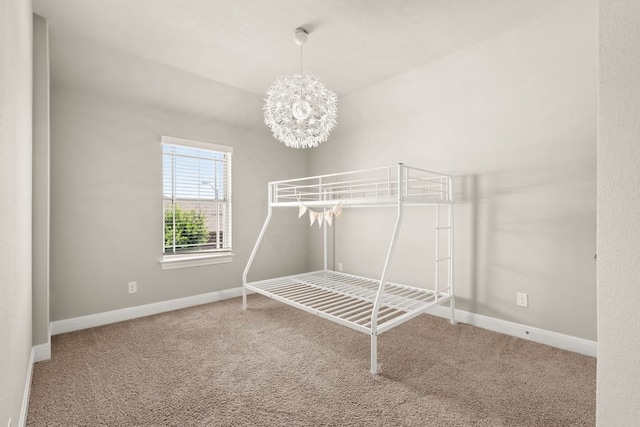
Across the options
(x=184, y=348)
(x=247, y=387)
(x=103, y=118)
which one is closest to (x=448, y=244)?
(x=247, y=387)

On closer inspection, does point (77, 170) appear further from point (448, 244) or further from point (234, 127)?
point (448, 244)

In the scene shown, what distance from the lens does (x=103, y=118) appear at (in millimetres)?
2883

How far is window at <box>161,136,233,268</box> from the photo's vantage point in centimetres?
336

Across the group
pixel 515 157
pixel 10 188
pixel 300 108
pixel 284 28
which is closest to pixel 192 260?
pixel 300 108

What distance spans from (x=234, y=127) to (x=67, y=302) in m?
2.47

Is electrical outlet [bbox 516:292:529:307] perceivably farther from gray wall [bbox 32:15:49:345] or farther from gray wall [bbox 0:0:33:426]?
gray wall [bbox 32:15:49:345]

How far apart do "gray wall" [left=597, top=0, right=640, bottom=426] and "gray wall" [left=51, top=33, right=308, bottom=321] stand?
10.3ft

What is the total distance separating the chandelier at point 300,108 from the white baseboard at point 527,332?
2.16m

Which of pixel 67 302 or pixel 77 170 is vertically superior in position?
pixel 77 170

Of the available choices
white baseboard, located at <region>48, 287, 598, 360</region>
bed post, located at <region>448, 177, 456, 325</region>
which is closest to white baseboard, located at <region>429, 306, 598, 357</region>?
white baseboard, located at <region>48, 287, 598, 360</region>

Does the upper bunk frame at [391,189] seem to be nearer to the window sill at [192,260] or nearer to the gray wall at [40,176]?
the window sill at [192,260]

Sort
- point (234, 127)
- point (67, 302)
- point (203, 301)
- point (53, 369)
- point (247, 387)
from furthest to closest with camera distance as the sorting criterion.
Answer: point (234, 127) < point (203, 301) < point (67, 302) < point (53, 369) < point (247, 387)

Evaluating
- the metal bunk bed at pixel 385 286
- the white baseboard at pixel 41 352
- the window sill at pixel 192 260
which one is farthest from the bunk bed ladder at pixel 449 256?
the white baseboard at pixel 41 352

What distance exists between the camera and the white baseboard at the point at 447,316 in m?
2.28
